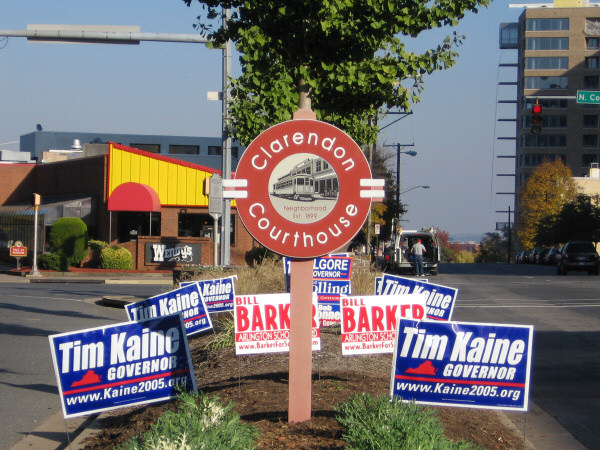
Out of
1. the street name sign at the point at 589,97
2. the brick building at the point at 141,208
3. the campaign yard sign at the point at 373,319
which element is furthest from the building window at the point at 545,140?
the campaign yard sign at the point at 373,319

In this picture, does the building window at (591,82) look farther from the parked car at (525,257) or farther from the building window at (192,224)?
the building window at (192,224)

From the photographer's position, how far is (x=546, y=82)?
10769cm

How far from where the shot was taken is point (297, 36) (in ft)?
23.4

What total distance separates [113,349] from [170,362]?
1.27ft

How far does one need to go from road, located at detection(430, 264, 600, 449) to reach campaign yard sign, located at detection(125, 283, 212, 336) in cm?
389

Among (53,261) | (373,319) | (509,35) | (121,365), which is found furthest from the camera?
(509,35)

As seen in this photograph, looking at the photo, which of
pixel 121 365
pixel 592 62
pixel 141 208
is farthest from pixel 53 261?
pixel 592 62

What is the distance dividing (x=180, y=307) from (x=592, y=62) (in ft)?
354

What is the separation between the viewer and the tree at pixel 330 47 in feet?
22.9

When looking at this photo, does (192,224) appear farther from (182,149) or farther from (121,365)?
(182,149)

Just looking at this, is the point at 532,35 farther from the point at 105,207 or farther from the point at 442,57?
the point at 442,57

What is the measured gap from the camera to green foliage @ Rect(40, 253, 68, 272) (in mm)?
33406

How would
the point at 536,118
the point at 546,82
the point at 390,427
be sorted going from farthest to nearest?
the point at 546,82 → the point at 536,118 → the point at 390,427

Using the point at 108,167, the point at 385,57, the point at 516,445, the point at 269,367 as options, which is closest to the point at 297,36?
the point at 385,57
